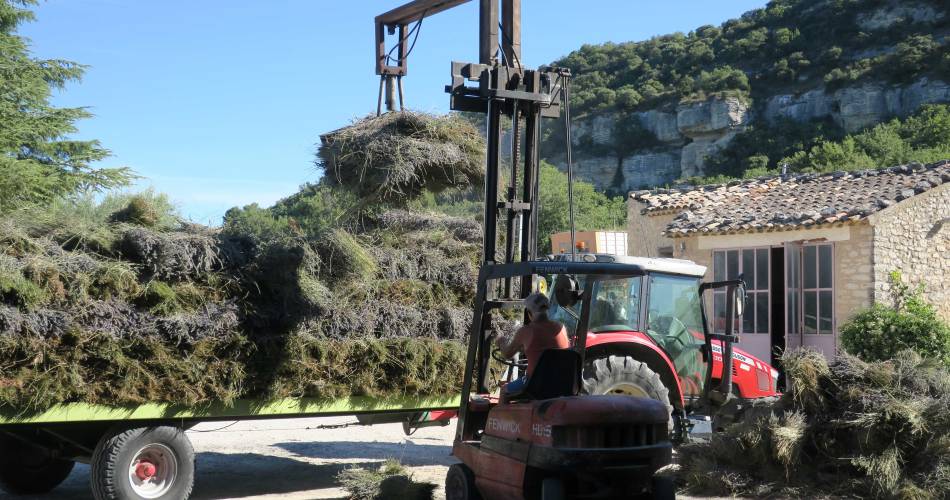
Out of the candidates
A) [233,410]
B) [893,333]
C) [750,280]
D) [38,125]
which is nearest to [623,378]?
[233,410]

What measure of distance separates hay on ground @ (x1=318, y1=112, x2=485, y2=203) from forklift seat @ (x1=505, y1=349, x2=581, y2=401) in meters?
3.15

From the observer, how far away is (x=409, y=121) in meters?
8.78

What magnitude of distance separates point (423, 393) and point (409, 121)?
2.71m

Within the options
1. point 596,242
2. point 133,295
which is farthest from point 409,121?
point 596,242

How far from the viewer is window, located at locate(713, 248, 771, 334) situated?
16969mm

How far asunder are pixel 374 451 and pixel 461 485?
4.95 metres

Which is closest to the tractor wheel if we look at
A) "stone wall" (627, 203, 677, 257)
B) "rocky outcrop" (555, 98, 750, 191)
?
"stone wall" (627, 203, 677, 257)

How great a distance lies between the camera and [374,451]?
11180 mm

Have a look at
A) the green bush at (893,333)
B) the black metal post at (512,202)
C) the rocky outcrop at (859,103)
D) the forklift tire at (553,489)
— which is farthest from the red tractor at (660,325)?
the rocky outcrop at (859,103)

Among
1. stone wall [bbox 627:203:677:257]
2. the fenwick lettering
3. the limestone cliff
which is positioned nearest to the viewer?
the fenwick lettering

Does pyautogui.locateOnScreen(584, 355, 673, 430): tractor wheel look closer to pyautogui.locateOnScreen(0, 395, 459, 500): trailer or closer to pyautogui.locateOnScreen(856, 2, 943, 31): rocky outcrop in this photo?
pyautogui.locateOnScreen(0, 395, 459, 500): trailer

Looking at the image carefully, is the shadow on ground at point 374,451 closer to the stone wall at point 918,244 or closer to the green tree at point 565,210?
the stone wall at point 918,244

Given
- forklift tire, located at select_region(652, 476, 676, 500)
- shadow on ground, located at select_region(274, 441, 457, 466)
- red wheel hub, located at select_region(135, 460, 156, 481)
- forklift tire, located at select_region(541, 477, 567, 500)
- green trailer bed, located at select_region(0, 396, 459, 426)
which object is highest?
green trailer bed, located at select_region(0, 396, 459, 426)

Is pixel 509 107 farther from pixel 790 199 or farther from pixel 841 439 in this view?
pixel 790 199
